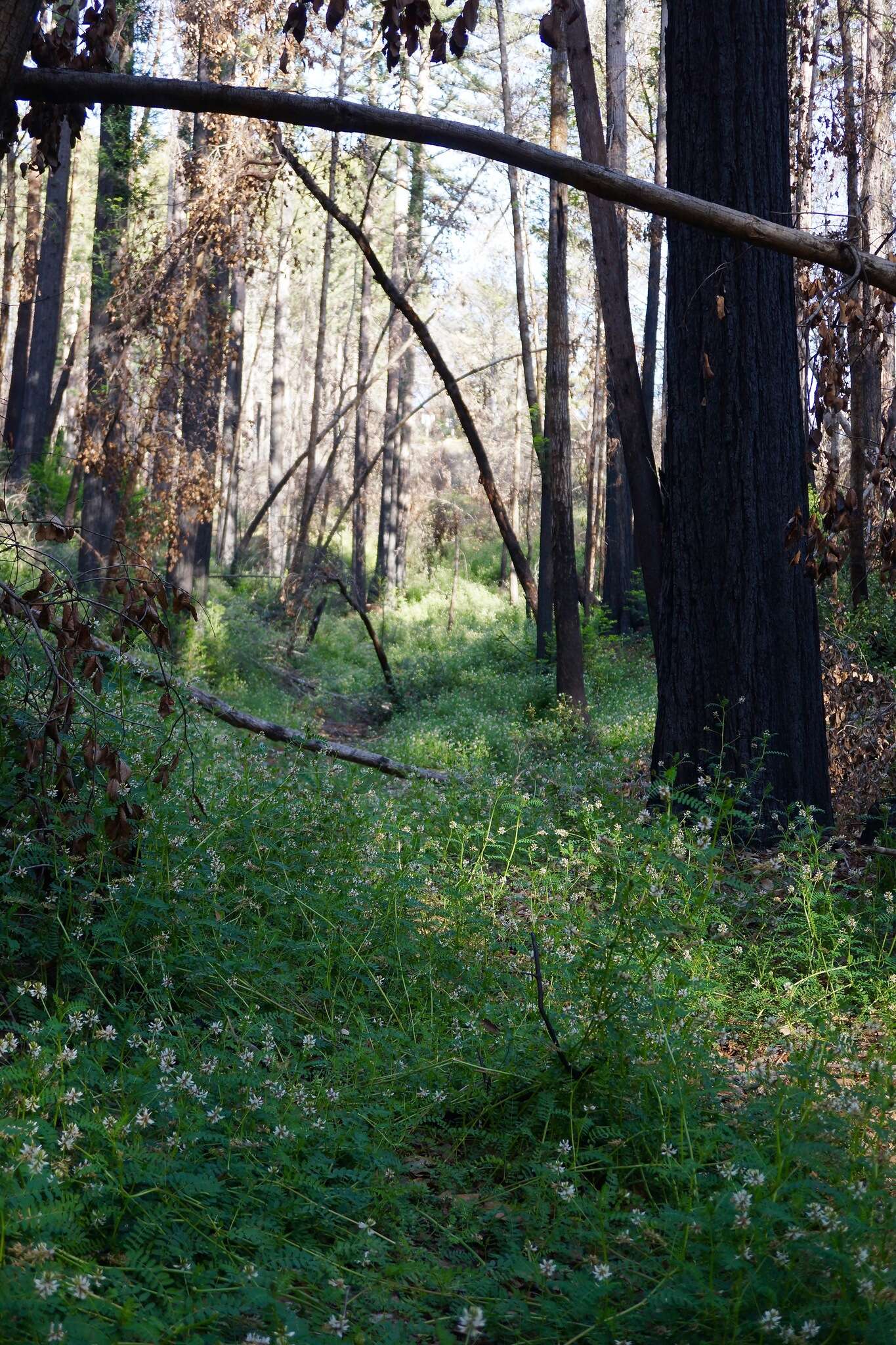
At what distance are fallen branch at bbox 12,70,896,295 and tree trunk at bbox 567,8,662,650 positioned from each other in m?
2.48

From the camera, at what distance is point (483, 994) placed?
3.92 m

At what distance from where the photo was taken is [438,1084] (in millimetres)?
3260

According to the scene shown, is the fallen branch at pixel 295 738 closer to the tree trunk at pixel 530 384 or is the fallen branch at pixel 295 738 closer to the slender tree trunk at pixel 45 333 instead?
the tree trunk at pixel 530 384

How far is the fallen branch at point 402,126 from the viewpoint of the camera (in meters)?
3.41

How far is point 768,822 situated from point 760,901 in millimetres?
1049

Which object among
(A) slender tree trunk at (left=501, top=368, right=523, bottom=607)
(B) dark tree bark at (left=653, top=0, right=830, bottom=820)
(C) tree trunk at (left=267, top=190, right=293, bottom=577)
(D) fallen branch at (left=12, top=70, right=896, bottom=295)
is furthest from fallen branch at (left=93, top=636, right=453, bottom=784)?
(A) slender tree trunk at (left=501, top=368, right=523, bottom=607)

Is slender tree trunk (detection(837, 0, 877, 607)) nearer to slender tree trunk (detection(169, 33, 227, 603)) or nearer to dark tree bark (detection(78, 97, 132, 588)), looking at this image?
slender tree trunk (detection(169, 33, 227, 603))

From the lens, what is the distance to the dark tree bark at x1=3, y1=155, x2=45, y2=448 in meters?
22.1

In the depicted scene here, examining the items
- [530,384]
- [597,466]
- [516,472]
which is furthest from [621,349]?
[516,472]

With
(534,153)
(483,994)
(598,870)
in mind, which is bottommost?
(483,994)

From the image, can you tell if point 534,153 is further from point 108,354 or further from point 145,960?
point 108,354

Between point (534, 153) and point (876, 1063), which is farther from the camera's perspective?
point (534, 153)

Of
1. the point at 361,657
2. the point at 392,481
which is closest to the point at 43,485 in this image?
the point at 361,657

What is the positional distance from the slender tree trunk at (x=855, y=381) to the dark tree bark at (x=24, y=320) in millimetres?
14824
